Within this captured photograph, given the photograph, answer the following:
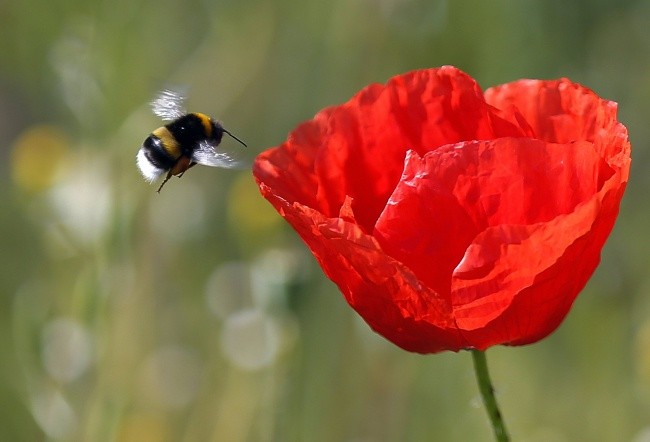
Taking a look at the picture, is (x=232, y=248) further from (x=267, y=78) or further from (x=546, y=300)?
(x=546, y=300)

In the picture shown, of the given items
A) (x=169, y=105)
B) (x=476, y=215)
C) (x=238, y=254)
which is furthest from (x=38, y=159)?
(x=476, y=215)

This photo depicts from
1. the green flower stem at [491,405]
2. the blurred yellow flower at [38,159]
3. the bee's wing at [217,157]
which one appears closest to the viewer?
the green flower stem at [491,405]

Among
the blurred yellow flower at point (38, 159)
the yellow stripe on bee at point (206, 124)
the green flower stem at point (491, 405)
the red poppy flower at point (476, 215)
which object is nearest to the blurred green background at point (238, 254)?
the blurred yellow flower at point (38, 159)

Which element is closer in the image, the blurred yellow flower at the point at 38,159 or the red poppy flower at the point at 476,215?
the red poppy flower at the point at 476,215

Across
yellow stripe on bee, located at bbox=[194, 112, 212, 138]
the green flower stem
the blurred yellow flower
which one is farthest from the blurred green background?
the green flower stem

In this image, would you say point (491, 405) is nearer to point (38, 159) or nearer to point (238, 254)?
point (38, 159)

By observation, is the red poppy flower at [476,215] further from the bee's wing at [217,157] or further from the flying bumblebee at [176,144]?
the flying bumblebee at [176,144]

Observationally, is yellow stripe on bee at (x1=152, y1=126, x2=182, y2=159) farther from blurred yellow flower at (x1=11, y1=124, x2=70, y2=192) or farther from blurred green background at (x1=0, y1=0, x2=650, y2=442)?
blurred yellow flower at (x1=11, y1=124, x2=70, y2=192)

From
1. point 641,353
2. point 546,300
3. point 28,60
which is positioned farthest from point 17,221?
point 546,300
